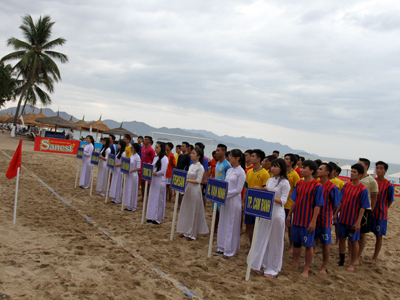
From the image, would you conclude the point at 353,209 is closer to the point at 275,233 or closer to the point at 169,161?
the point at 275,233

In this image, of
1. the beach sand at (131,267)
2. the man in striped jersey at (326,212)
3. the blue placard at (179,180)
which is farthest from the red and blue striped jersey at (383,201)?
the blue placard at (179,180)

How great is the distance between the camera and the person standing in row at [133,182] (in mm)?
7605

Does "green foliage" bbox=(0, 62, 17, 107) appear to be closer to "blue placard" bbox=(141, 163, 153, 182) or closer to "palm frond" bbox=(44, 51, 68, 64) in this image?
→ "palm frond" bbox=(44, 51, 68, 64)

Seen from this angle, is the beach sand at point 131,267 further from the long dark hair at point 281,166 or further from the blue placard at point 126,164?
the long dark hair at point 281,166

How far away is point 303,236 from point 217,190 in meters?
1.43

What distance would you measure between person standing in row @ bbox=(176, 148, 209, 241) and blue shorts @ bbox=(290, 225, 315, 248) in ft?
6.48

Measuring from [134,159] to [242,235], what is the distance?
3.34 metres

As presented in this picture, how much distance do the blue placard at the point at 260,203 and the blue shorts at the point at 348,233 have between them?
174cm

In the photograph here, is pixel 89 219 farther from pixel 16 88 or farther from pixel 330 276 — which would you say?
pixel 16 88

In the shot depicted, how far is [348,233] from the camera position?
15.5ft

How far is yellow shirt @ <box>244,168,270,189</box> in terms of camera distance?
Answer: 506 cm

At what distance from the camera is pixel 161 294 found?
3418mm

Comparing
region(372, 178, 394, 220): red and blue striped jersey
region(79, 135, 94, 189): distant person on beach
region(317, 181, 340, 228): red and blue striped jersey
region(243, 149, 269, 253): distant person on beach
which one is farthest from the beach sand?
region(79, 135, 94, 189): distant person on beach

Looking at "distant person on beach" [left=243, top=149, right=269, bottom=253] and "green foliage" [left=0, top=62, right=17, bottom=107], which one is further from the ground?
"green foliage" [left=0, top=62, right=17, bottom=107]
